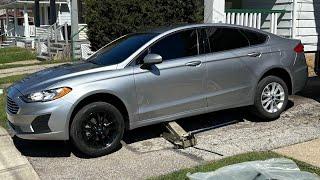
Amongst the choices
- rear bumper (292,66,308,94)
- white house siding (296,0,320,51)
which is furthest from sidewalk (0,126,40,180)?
white house siding (296,0,320,51)

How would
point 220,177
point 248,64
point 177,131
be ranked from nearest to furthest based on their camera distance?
point 220,177 < point 177,131 < point 248,64

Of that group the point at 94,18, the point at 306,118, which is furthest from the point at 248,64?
the point at 94,18

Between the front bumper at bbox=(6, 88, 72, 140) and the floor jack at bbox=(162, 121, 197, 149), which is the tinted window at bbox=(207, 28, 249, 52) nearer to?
the floor jack at bbox=(162, 121, 197, 149)

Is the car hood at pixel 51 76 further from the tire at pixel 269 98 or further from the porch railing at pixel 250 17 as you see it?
the porch railing at pixel 250 17

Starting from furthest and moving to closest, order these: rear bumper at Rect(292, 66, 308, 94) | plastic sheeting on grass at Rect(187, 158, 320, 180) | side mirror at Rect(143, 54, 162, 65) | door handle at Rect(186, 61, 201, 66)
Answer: rear bumper at Rect(292, 66, 308, 94) < door handle at Rect(186, 61, 201, 66) < side mirror at Rect(143, 54, 162, 65) < plastic sheeting on grass at Rect(187, 158, 320, 180)

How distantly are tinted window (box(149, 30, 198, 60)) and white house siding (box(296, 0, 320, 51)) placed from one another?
5436 mm

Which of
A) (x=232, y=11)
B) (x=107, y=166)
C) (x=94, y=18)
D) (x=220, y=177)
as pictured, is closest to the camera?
(x=220, y=177)

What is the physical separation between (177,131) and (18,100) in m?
2.15

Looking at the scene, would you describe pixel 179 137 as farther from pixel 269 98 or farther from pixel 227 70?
pixel 269 98

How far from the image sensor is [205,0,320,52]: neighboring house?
1101 centimetres

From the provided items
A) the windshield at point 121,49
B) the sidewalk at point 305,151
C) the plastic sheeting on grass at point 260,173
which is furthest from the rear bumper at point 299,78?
the plastic sheeting on grass at point 260,173

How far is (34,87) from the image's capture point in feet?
19.4

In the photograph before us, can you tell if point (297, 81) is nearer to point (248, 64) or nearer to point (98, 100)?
point (248, 64)

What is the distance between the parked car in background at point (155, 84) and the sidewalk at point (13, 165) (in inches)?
14.4
